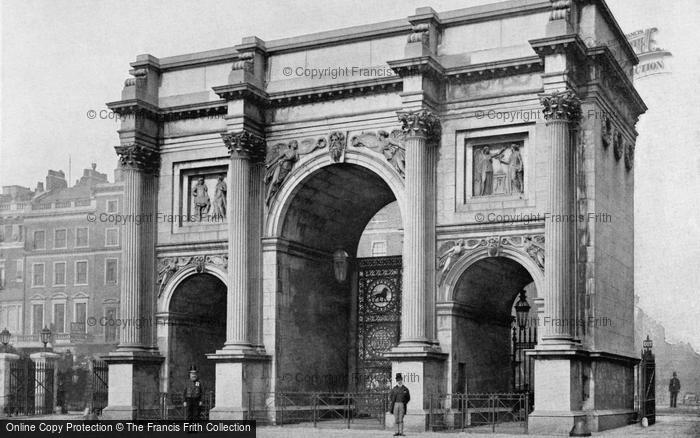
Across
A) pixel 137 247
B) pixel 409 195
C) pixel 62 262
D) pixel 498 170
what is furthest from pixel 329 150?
pixel 62 262

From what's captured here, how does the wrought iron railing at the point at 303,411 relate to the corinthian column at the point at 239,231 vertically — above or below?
below

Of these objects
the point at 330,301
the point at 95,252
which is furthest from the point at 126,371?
the point at 95,252

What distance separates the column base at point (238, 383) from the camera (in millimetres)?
28672

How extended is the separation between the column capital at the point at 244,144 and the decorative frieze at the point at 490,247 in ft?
20.6

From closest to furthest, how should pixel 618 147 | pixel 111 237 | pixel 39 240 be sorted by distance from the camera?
pixel 618 147 → pixel 39 240 → pixel 111 237

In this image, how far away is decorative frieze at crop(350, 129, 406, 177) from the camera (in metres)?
28.4

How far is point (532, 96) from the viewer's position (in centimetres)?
2692

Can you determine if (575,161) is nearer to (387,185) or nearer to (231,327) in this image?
(387,185)

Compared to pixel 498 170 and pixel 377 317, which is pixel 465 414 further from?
pixel 377 317

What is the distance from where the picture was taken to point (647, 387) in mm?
30406

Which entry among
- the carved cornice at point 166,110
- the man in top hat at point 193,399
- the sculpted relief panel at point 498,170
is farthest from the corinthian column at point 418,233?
the carved cornice at point 166,110

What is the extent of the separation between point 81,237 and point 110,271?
2931 millimetres

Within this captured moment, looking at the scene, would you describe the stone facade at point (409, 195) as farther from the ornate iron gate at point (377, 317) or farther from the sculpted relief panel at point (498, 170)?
the ornate iron gate at point (377, 317)

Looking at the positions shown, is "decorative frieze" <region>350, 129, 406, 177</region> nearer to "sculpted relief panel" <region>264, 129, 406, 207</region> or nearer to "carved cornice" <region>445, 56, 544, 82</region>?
"sculpted relief panel" <region>264, 129, 406, 207</region>
